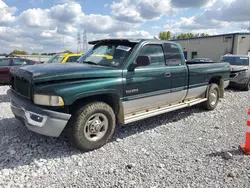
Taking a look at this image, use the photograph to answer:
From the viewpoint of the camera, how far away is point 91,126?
3859mm

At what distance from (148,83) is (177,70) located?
1057 millimetres

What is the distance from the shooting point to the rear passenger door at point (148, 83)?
13.9ft

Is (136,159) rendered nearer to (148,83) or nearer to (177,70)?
(148,83)

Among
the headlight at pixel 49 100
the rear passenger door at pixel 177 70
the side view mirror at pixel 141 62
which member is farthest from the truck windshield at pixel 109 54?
the headlight at pixel 49 100

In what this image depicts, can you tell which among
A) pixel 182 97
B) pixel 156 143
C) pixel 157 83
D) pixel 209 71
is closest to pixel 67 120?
pixel 156 143

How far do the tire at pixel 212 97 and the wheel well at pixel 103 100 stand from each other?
136 inches

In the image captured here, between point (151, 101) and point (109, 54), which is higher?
point (109, 54)

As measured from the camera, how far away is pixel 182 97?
18.2 ft

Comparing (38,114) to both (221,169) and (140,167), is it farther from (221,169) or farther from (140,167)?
(221,169)

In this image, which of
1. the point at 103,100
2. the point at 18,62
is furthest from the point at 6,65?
the point at 103,100

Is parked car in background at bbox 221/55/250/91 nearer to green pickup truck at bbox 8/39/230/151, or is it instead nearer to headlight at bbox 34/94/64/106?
green pickup truck at bbox 8/39/230/151

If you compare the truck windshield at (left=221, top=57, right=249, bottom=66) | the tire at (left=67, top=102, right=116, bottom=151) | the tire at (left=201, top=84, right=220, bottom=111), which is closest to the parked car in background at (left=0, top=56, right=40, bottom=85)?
the tire at (left=67, top=102, right=116, bottom=151)

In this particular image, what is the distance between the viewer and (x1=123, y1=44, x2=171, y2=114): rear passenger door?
13.9ft

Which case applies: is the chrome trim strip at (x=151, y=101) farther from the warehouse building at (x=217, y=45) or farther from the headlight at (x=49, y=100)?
the warehouse building at (x=217, y=45)
